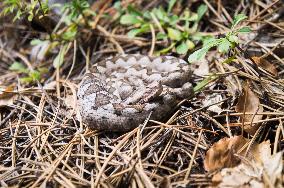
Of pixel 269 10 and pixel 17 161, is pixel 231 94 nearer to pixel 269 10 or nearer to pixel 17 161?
pixel 269 10

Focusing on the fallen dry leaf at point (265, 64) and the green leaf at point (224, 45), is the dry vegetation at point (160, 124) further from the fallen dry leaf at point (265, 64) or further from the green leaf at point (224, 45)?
the green leaf at point (224, 45)

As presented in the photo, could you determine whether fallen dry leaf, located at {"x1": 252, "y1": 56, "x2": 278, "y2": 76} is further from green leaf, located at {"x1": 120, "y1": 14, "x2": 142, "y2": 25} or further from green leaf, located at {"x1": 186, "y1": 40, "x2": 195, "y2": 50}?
green leaf, located at {"x1": 120, "y1": 14, "x2": 142, "y2": 25}

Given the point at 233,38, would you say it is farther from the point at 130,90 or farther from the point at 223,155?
the point at 130,90

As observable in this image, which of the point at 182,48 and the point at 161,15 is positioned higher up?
the point at 161,15

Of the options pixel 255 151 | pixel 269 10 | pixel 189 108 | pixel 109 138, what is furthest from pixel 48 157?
pixel 269 10

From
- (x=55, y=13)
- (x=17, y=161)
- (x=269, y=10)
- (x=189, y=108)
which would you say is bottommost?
(x=17, y=161)

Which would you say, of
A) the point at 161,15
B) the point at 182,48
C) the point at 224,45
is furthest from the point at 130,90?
the point at 161,15

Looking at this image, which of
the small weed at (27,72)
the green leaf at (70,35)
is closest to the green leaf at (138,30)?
the green leaf at (70,35)
